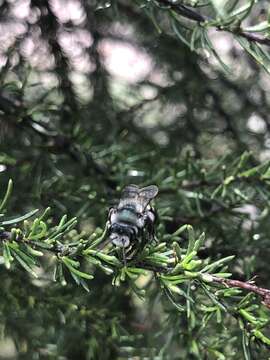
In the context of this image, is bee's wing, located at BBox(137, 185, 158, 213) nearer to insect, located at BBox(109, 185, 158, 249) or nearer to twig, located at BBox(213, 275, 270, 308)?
insect, located at BBox(109, 185, 158, 249)

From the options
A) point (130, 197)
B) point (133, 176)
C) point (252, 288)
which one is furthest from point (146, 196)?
point (133, 176)

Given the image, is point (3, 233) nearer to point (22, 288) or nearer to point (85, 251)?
point (85, 251)

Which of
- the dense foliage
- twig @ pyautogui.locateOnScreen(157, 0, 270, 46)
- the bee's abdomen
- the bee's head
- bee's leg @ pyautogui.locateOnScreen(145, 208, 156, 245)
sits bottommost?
the dense foliage

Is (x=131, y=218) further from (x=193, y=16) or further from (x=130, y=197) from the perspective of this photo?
(x=193, y=16)

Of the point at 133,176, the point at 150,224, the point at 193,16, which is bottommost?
the point at 133,176

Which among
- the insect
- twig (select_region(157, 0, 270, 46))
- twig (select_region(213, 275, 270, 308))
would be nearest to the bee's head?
the insect

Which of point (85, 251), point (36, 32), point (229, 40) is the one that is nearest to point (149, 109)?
point (229, 40)
